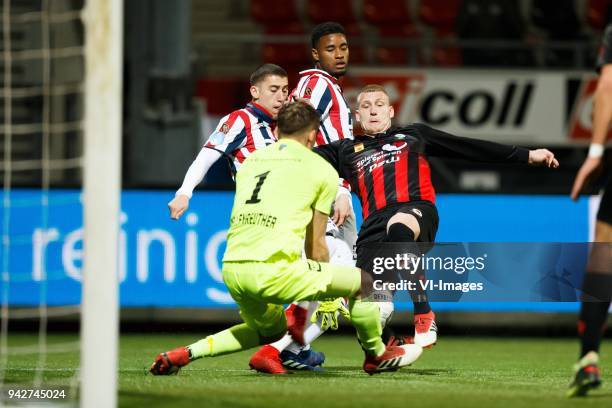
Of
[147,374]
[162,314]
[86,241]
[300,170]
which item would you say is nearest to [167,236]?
[162,314]

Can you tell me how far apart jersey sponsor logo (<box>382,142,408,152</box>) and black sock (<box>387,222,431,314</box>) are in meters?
0.50

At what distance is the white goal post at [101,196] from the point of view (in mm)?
4711

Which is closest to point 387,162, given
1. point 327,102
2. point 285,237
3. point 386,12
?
point 327,102

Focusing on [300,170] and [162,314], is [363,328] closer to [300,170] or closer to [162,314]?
[300,170]

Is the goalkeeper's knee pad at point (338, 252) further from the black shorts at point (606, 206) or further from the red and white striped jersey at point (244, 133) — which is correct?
the black shorts at point (606, 206)

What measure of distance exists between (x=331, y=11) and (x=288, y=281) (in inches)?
414

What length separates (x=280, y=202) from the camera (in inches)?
237

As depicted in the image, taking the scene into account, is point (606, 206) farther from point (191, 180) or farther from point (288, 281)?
point (191, 180)

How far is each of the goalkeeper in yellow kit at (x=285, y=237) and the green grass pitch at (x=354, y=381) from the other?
364 mm

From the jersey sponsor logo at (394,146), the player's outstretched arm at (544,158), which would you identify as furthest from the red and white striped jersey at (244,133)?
the player's outstretched arm at (544,158)

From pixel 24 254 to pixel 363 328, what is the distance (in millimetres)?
5006

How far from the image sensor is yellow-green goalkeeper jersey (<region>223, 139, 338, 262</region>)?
236 inches

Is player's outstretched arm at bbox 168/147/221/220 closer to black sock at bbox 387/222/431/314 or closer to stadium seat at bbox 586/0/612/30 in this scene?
black sock at bbox 387/222/431/314

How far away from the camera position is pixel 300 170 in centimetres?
606
